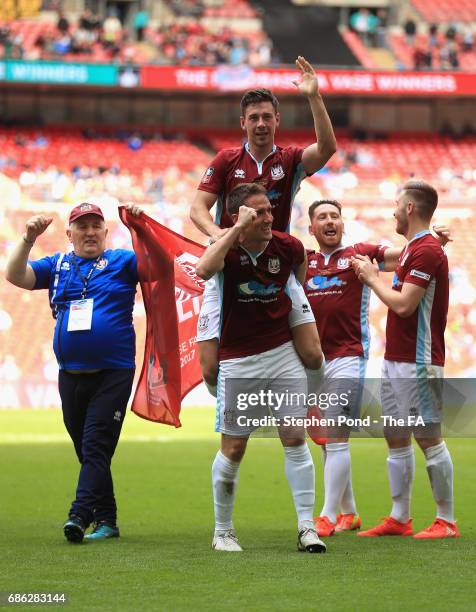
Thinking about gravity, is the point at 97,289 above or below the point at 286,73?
below

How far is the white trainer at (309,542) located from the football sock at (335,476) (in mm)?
1031

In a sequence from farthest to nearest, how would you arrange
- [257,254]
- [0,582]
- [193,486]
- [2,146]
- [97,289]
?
[2,146], [193,486], [97,289], [257,254], [0,582]

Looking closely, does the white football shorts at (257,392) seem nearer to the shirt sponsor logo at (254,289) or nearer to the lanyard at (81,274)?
the shirt sponsor logo at (254,289)

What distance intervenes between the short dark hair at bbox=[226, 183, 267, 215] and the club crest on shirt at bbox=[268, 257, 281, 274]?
1.09 ft

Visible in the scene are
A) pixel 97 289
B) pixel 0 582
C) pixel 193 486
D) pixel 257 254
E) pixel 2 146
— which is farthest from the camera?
pixel 2 146

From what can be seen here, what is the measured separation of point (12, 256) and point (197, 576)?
2.82 metres

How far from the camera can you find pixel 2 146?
113 ft

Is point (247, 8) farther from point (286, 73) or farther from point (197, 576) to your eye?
point (197, 576)

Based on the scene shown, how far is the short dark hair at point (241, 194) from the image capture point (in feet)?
21.3

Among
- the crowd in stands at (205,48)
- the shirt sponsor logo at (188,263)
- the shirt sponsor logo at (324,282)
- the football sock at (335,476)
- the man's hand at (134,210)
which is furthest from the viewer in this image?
the crowd in stands at (205,48)

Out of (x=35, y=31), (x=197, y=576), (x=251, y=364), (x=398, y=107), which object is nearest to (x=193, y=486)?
(x=251, y=364)

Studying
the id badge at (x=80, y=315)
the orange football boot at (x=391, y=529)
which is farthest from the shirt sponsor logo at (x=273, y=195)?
the orange football boot at (x=391, y=529)

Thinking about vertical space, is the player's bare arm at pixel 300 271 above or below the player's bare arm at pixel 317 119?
below

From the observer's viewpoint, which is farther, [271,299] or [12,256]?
[12,256]
